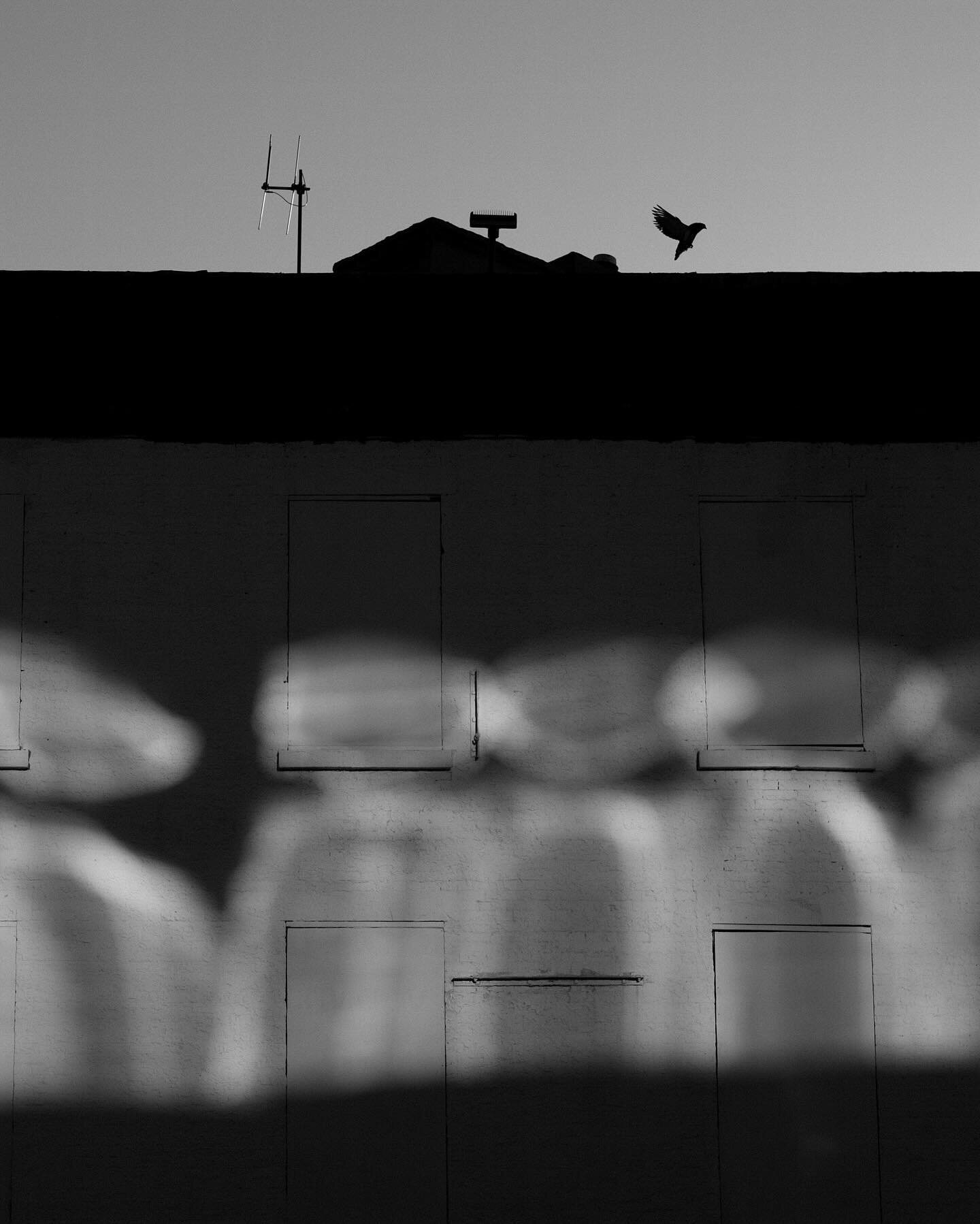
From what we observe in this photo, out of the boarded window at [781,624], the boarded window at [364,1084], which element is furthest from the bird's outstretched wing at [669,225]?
the boarded window at [364,1084]

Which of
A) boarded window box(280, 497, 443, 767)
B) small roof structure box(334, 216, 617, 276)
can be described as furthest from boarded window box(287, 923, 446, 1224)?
small roof structure box(334, 216, 617, 276)

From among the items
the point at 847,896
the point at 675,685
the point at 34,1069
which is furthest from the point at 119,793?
the point at 847,896

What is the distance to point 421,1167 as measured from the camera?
24.4ft

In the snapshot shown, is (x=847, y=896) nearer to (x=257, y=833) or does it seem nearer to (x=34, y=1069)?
(x=257, y=833)

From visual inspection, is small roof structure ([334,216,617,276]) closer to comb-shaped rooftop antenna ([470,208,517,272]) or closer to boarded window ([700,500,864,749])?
comb-shaped rooftop antenna ([470,208,517,272])

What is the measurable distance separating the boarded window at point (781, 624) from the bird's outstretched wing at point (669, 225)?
254 centimetres

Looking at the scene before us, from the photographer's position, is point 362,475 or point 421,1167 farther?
point 362,475

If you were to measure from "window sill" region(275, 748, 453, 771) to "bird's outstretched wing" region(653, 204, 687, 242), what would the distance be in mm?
4530

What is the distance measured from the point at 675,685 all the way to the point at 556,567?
1107mm

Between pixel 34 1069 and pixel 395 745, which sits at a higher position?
pixel 395 745

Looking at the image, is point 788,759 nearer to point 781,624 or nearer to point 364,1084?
point 781,624

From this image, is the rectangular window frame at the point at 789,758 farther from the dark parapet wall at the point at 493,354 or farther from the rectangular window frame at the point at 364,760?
the dark parapet wall at the point at 493,354

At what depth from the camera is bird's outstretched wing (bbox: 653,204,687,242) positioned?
933 cm

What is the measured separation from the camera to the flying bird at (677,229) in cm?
927
